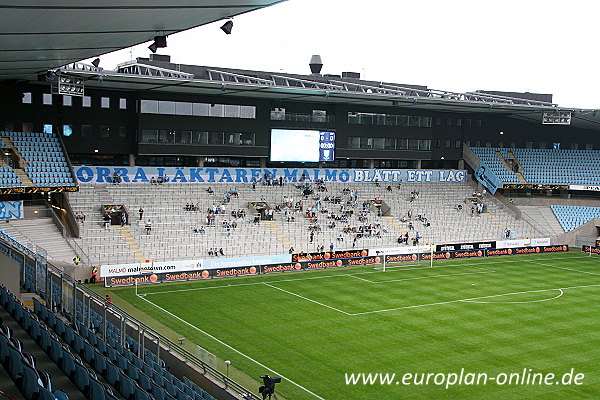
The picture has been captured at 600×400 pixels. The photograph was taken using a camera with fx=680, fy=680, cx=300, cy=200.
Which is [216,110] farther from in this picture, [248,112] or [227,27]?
[227,27]

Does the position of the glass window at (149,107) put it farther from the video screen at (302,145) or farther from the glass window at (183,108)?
the video screen at (302,145)

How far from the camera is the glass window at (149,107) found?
54250 millimetres

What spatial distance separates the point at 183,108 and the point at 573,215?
40.7 metres

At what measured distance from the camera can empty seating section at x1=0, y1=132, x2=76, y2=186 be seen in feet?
157

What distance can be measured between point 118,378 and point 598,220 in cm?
6134

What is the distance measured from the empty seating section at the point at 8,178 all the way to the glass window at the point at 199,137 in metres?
15.2

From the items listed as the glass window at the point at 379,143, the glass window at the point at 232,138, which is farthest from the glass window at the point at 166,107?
the glass window at the point at 379,143

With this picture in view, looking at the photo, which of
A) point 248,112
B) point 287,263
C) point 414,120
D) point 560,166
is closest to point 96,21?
point 287,263

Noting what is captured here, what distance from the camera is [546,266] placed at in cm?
5456

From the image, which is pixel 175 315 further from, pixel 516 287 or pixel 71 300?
pixel 516 287

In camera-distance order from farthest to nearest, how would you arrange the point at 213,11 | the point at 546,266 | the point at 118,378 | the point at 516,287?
1. the point at 546,266
2. the point at 516,287
3. the point at 213,11
4. the point at 118,378

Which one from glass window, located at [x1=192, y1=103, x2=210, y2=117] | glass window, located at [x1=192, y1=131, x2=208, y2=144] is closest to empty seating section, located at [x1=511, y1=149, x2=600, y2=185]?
glass window, located at [x1=192, y1=131, x2=208, y2=144]

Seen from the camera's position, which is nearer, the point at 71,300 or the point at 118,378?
the point at 118,378

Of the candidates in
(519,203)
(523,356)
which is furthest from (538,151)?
(523,356)
